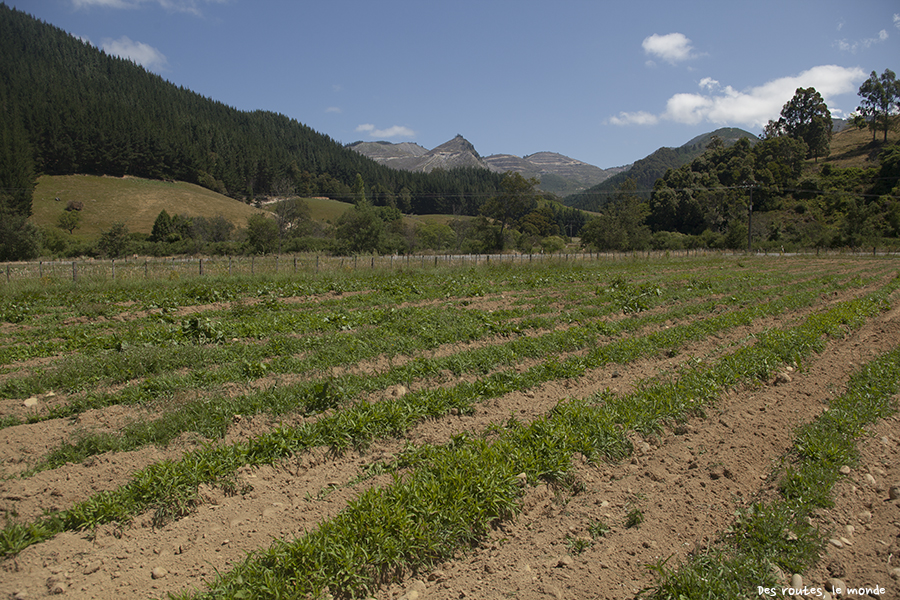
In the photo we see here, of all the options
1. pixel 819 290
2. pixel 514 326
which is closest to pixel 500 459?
pixel 514 326

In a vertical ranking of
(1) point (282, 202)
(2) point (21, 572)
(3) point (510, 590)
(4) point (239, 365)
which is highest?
(1) point (282, 202)

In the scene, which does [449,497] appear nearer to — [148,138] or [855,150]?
[148,138]

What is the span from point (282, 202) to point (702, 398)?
70086 mm

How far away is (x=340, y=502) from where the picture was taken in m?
4.18

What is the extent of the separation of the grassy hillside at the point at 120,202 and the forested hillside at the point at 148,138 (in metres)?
3.85

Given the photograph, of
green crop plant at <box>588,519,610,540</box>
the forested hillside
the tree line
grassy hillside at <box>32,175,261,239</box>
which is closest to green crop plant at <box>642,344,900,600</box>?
green crop plant at <box>588,519,610,540</box>

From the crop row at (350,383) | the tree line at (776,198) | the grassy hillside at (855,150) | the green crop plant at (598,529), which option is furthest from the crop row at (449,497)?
the grassy hillside at (855,150)

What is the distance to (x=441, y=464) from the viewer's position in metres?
4.49

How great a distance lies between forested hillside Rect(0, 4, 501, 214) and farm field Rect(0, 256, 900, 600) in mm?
81446

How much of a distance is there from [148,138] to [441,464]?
136 m

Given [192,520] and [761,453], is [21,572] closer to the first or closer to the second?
[192,520]

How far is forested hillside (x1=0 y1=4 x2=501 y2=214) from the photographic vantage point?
99.7 meters

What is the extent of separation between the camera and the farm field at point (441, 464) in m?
3.38

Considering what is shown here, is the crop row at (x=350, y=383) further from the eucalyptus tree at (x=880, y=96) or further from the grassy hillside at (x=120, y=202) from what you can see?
the eucalyptus tree at (x=880, y=96)
